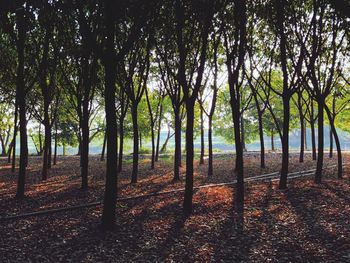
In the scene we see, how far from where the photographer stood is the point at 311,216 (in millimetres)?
11109

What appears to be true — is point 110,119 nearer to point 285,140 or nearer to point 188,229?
point 188,229

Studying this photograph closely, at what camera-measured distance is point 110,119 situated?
9836 mm

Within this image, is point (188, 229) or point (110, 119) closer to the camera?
point (110, 119)

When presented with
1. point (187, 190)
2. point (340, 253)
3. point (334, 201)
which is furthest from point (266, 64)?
point (340, 253)

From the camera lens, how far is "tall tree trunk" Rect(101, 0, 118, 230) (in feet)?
31.2

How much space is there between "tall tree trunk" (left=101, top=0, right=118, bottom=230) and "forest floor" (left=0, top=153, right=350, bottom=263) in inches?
28.9

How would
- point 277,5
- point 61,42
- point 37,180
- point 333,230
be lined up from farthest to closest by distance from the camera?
point 37,180 < point 61,42 < point 277,5 < point 333,230

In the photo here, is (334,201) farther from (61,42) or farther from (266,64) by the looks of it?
(61,42)

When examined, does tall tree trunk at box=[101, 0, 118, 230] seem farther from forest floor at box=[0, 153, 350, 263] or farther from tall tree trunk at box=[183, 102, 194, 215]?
tall tree trunk at box=[183, 102, 194, 215]

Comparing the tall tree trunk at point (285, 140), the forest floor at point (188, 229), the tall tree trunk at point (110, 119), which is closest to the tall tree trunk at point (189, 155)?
the forest floor at point (188, 229)

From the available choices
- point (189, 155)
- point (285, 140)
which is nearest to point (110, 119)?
point (189, 155)

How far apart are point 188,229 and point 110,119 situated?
14.2 feet

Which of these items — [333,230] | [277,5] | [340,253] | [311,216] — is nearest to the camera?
[340,253]

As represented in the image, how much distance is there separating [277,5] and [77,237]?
43.1 feet
